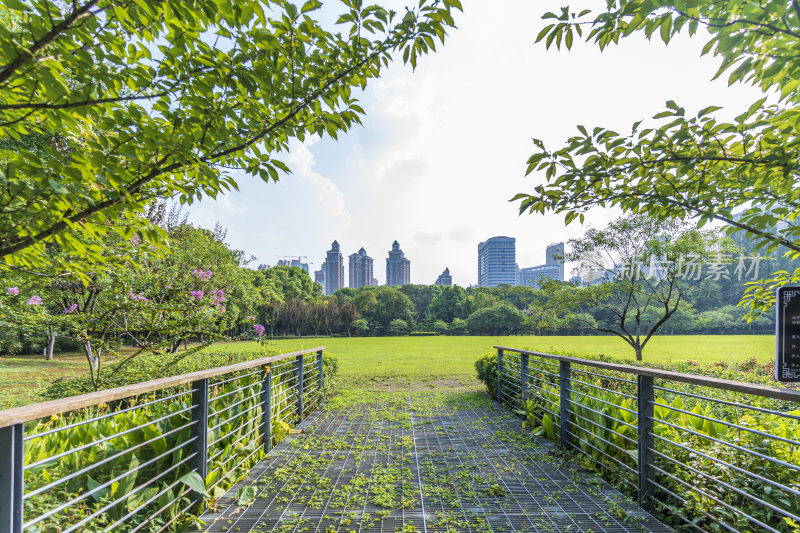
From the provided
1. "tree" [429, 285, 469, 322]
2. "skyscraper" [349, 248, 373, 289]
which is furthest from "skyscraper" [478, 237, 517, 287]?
"skyscraper" [349, 248, 373, 289]

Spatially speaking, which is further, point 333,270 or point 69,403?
point 333,270

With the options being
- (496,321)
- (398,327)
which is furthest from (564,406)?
(398,327)

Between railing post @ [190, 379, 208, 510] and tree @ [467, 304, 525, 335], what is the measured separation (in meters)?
49.5

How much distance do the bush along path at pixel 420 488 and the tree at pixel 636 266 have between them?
23.1 feet

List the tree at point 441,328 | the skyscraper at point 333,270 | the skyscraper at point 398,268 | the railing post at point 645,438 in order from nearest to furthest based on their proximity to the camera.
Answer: the railing post at point 645,438 → the tree at point 441,328 → the skyscraper at point 333,270 → the skyscraper at point 398,268

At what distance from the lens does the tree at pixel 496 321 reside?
5003 cm

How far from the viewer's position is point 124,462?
2.57 meters

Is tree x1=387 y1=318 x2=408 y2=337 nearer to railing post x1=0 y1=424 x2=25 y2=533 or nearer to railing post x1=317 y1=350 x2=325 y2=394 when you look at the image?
railing post x1=317 y1=350 x2=325 y2=394

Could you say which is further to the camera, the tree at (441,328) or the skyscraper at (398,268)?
the skyscraper at (398,268)

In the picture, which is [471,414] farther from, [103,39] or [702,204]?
[103,39]

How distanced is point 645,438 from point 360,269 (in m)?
122

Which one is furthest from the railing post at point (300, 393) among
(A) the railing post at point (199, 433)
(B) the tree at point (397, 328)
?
(B) the tree at point (397, 328)

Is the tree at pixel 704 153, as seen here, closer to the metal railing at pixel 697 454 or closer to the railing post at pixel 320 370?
the metal railing at pixel 697 454

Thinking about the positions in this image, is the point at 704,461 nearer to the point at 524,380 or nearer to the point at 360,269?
the point at 524,380
